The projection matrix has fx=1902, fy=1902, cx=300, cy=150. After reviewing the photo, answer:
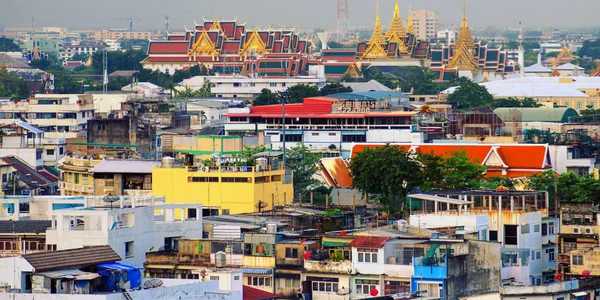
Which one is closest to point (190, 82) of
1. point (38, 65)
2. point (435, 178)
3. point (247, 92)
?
point (247, 92)

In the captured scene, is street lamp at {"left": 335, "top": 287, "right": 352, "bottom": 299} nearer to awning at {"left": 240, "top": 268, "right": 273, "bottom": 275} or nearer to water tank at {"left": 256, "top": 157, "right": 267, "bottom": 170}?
awning at {"left": 240, "top": 268, "right": 273, "bottom": 275}

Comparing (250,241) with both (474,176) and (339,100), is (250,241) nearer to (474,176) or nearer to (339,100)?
(474,176)

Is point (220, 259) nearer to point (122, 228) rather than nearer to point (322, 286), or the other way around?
point (322, 286)

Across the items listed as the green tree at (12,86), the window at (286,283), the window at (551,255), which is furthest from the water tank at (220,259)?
the green tree at (12,86)

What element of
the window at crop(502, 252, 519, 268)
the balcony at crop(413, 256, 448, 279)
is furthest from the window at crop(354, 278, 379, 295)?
the window at crop(502, 252, 519, 268)

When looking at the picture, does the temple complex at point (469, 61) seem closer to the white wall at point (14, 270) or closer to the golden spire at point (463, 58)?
the golden spire at point (463, 58)
